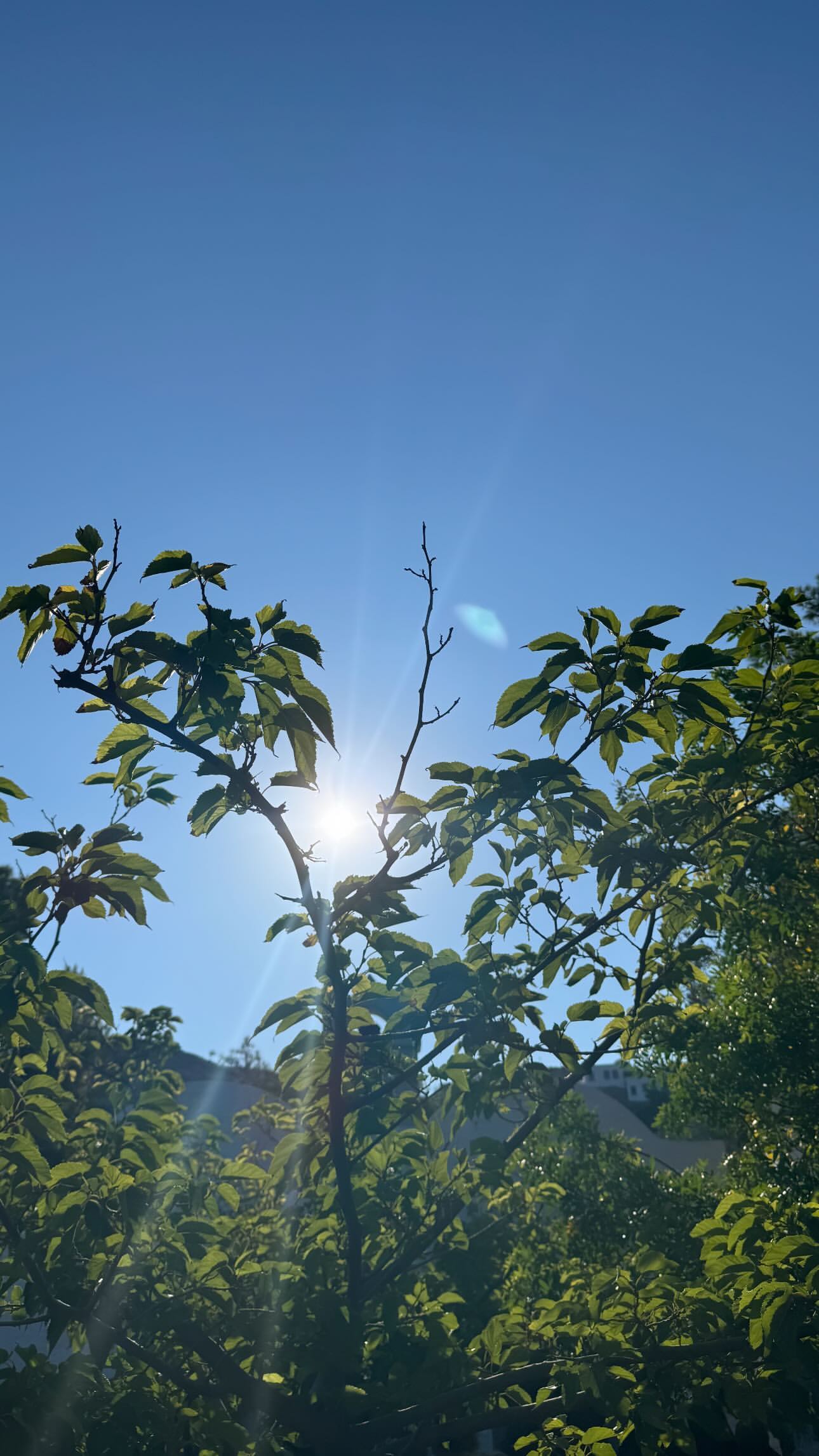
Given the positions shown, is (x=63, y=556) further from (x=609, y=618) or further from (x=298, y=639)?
(x=609, y=618)

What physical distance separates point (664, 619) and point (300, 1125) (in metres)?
2.58

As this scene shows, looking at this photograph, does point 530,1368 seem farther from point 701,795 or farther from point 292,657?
point 292,657

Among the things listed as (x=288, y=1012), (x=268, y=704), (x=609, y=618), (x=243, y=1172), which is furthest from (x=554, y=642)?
(x=243, y=1172)

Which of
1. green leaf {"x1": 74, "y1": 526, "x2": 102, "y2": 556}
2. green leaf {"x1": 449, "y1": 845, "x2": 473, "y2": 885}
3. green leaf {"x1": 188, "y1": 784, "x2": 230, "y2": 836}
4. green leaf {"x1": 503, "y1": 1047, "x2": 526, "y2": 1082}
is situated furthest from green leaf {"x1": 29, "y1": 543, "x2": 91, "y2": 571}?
green leaf {"x1": 503, "y1": 1047, "x2": 526, "y2": 1082}

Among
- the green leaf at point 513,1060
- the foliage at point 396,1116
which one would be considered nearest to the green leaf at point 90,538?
the foliage at point 396,1116

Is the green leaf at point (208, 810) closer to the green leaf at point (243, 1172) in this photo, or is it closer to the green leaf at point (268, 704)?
the green leaf at point (268, 704)

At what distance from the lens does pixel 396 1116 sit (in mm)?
4020

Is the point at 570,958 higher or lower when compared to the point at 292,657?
lower

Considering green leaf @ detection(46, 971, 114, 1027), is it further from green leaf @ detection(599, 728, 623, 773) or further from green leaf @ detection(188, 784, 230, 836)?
green leaf @ detection(599, 728, 623, 773)

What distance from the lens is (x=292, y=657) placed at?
279cm

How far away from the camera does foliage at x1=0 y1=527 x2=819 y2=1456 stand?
9.56ft

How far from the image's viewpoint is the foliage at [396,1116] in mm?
2914

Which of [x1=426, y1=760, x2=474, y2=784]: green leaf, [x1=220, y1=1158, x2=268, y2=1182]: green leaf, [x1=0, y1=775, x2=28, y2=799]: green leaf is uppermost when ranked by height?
[x1=426, y1=760, x2=474, y2=784]: green leaf

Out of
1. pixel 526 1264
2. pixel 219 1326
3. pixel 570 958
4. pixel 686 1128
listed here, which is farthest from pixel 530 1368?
pixel 686 1128
